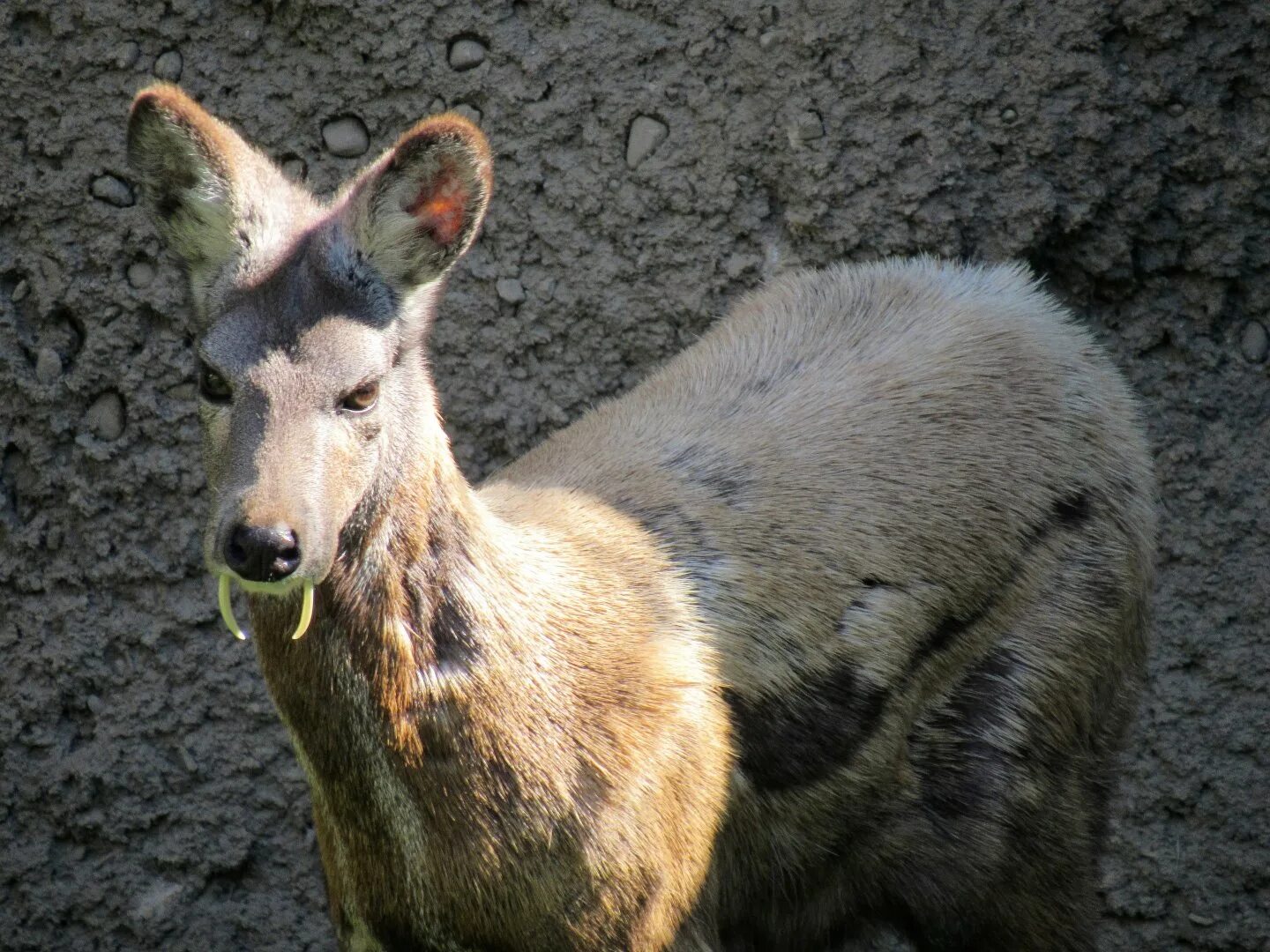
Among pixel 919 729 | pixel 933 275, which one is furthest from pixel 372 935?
pixel 933 275

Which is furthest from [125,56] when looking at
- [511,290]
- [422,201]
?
[422,201]

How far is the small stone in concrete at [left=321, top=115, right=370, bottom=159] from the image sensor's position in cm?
511

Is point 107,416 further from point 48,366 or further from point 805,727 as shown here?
point 805,727

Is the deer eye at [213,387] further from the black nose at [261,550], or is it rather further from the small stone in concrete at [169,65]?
the small stone in concrete at [169,65]

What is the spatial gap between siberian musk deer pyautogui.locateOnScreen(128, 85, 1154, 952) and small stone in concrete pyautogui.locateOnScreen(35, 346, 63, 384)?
66.2 inches

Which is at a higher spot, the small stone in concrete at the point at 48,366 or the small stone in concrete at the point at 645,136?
the small stone in concrete at the point at 645,136

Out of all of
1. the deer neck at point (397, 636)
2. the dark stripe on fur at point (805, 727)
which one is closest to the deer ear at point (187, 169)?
the deer neck at point (397, 636)

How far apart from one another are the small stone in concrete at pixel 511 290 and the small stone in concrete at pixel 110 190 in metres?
1.26

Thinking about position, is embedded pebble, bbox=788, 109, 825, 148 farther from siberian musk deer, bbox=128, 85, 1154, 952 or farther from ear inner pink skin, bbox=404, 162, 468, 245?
ear inner pink skin, bbox=404, 162, 468, 245

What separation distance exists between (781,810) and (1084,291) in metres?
2.24

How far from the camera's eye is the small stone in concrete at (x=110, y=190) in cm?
506

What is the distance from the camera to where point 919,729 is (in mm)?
4055

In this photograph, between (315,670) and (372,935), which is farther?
(372,935)

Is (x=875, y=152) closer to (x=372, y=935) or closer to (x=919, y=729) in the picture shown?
(x=919, y=729)
